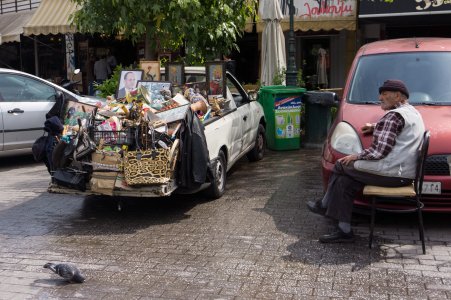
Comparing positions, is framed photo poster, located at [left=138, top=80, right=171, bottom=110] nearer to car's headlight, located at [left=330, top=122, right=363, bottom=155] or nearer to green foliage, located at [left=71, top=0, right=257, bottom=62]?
green foliage, located at [left=71, top=0, right=257, bottom=62]

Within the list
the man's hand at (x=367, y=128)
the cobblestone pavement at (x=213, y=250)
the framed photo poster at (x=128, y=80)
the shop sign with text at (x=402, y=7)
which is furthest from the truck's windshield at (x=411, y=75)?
the shop sign with text at (x=402, y=7)

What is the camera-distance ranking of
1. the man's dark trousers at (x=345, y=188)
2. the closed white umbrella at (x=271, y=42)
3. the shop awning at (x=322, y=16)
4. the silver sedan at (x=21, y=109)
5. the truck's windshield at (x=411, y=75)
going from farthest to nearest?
the shop awning at (x=322, y=16), the closed white umbrella at (x=271, y=42), the silver sedan at (x=21, y=109), the truck's windshield at (x=411, y=75), the man's dark trousers at (x=345, y=188)

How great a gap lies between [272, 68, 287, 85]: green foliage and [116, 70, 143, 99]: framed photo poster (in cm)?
421

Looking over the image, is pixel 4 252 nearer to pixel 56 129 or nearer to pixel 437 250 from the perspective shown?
pixel 56 129

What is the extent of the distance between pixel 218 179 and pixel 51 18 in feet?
41.4

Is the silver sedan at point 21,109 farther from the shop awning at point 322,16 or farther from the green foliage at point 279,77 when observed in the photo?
the shop awning at point 322,16

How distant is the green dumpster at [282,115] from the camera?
10.1 meters

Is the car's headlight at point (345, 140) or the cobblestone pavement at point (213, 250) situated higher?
the car's headlight at point (345, 140)

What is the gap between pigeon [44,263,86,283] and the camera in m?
4.54

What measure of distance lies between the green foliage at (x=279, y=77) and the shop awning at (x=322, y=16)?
2.73m

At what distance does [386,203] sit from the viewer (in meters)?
5.59

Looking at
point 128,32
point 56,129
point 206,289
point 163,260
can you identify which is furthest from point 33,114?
point 206,289

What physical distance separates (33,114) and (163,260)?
5685mm

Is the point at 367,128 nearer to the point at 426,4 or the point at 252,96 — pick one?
the point at 252,96
